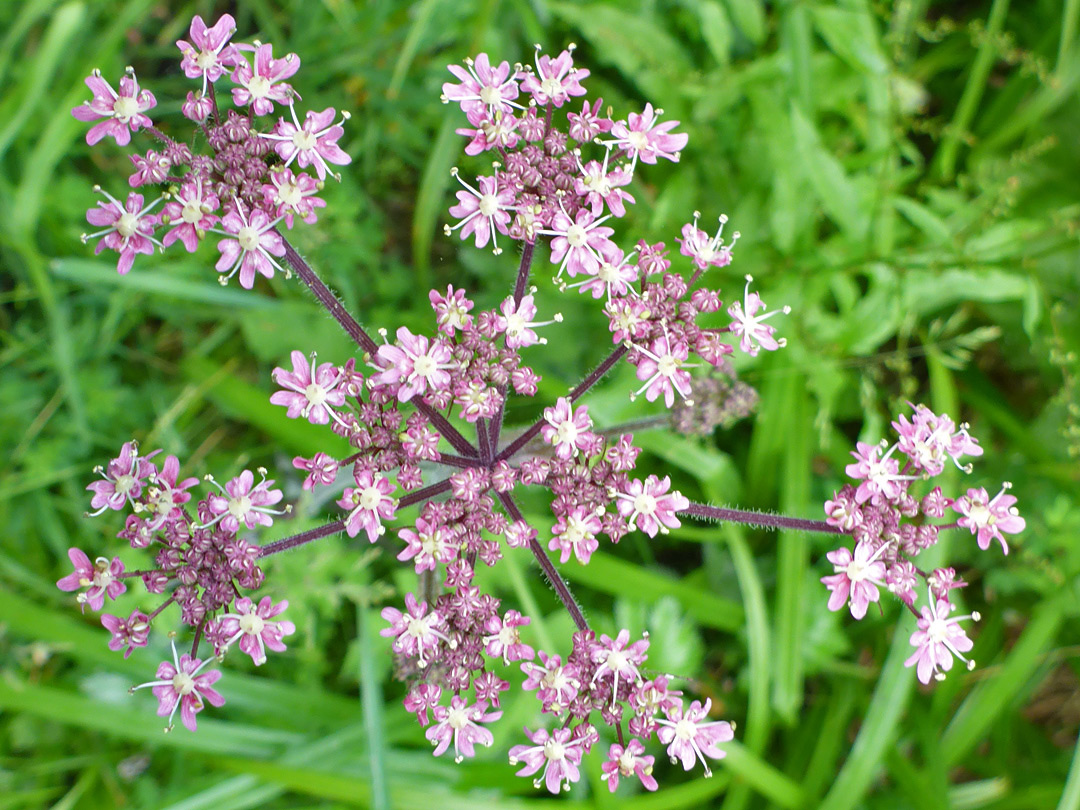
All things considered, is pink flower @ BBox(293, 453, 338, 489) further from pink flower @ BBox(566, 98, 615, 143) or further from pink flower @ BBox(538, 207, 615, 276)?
pink flower @ BBox(566, 98, 615, 143)

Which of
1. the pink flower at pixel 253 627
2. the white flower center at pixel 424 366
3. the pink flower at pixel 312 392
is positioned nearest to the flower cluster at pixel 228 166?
the pink flower at pixel 312 392

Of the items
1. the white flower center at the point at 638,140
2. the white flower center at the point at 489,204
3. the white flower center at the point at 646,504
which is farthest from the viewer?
the white flower center at the point at 638,140

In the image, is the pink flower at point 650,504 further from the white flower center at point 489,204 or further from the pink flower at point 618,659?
the white flower center at point 489,204

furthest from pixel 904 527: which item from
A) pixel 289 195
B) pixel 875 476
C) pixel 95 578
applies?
pixel 95 578

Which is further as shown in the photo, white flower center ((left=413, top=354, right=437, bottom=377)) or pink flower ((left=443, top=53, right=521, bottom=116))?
pink flower ((left=443, top=53, right=521, bottom=116))

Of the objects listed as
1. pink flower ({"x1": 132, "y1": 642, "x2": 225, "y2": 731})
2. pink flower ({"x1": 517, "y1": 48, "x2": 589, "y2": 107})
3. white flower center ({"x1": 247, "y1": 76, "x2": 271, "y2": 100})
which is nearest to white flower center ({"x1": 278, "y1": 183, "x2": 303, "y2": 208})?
white flower center ({"x1": 247, "y1": 76, "x2": 271, "y2": 100})

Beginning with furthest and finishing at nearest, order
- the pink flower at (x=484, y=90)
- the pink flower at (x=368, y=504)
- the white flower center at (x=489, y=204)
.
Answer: the pink flower at (x=484, y=90), the white flower center at (x=489, y=204), the pink flower at (x=368, y=504)
